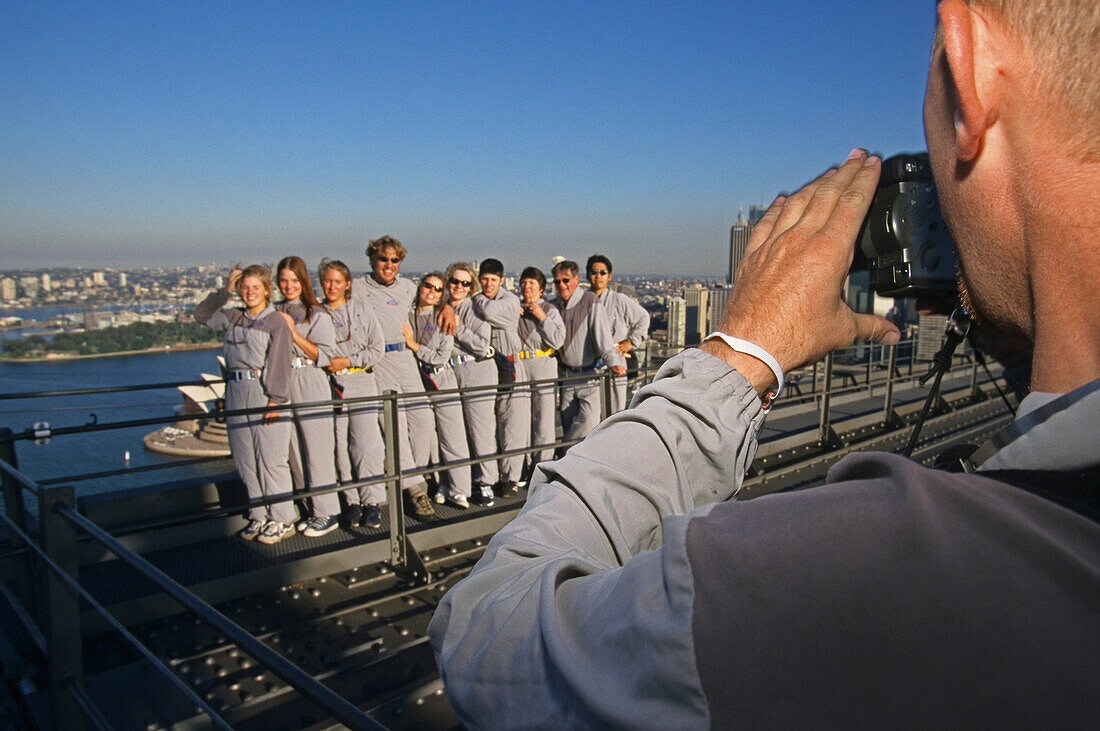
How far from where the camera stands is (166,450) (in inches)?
262

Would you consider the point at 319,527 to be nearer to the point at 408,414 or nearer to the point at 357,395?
the point at 357,395

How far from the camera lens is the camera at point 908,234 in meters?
0.68

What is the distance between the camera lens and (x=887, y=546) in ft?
1.22

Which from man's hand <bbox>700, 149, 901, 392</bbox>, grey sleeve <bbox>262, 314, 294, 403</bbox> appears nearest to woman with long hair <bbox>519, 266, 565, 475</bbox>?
grey sleeve <bbox>262, 314, 294, 403</bbox>

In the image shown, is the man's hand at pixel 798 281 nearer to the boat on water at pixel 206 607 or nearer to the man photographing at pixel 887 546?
the man photographing at pixel 887 546

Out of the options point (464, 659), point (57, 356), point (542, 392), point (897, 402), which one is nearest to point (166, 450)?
point (57, 356)

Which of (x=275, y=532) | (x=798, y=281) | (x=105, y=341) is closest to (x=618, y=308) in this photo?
(x=275, y=532)

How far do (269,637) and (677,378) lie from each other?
10.4 ft

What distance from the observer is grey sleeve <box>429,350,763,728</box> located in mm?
402

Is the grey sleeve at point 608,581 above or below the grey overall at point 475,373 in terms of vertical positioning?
above

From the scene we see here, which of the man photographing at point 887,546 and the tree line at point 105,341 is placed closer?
the man photographing at point 887,546

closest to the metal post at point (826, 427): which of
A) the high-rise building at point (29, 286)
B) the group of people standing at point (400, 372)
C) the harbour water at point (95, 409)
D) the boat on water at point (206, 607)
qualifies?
the boat on water at point (206, 607)

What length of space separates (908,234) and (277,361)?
4.39m

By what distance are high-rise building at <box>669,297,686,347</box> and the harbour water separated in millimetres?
5775
